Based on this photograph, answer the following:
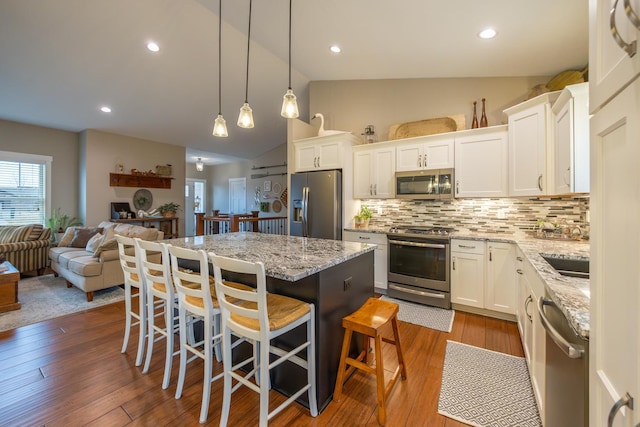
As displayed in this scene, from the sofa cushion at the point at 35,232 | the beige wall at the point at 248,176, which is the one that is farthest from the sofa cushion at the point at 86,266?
the beige wall at the point at 248,176

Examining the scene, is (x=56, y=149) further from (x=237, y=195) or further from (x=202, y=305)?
(x=202, y=305)

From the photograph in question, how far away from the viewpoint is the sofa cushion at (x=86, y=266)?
3590 mm

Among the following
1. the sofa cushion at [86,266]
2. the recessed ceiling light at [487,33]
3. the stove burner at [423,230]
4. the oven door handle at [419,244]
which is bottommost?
the sofa cushion at [86,266]

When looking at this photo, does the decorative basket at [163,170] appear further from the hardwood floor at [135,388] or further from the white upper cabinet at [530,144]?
the white upper cabinet at [530,144]

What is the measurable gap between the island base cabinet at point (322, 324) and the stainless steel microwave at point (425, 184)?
1933 millimetres

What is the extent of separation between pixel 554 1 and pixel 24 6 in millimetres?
5238

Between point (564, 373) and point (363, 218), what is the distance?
10.1 feet

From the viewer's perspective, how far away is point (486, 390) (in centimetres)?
191

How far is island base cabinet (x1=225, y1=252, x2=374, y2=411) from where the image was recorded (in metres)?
1.71

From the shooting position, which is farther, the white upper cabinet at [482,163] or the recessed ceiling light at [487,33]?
the white upper cabinet at [482,163]

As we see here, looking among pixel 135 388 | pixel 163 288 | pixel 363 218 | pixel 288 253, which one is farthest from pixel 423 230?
pixel 135 388

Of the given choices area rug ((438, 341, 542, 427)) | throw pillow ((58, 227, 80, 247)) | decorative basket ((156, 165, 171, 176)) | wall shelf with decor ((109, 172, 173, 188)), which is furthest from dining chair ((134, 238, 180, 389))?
decorative basket ((156, 165, 171, 176))

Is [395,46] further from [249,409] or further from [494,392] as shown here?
[249,409]

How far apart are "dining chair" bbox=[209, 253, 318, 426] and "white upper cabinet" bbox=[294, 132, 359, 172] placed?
2674mm
